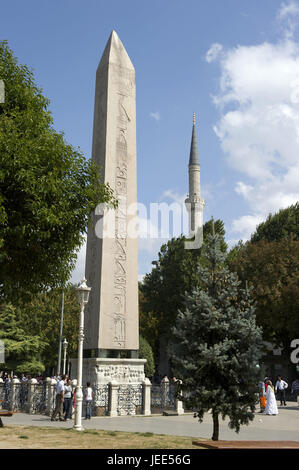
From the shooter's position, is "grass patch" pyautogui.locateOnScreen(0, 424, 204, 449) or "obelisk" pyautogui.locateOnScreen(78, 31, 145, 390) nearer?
"grass patch" pyautogui.locateOnScreen(0, 424, 204, 449)

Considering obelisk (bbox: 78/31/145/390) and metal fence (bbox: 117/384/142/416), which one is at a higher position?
obelisk (bbox: 78/31/145/390)

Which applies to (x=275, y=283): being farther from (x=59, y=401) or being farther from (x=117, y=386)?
(x=59, y=401)

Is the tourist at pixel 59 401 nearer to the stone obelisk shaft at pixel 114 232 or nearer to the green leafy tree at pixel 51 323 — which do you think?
the stone obelisk shaft at pixel 114 232

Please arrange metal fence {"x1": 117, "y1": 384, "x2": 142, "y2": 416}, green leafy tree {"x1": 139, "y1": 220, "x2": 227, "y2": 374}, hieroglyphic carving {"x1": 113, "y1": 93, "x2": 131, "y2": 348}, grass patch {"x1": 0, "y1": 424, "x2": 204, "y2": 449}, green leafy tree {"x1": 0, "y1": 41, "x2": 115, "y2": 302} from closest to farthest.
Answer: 1. grass patch {"x1": 0, "y1": 424, "x2": 204, "y2": 449}
2. green leafy tree {"x1": 0, "y1": 41, "x2": 115, "y2": 302}
3. hieroglyphic carving {"x1": 113, "y1": 93, "x2": 131, "y2": 348}
4. metal fence {"x1": 117, "y1": 384, "x2": 142, "y2": 416}
5. green leafy tree {"x1": 139, "y1": 220, "x2": 227, "y2": 374}

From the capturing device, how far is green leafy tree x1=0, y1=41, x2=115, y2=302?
13297mm

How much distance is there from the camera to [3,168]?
42.7 feet

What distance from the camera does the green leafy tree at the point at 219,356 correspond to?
38.2ft

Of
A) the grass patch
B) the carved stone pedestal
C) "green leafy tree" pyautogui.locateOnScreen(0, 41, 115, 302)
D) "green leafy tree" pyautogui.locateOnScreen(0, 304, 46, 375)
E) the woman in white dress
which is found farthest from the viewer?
"green leafy tree" pyautogui.locateOnScreen(0, 304, 46, 375)

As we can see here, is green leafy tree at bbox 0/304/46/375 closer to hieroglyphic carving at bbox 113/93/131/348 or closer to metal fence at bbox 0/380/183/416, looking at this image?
metal fence at bbox 0/380/183/416

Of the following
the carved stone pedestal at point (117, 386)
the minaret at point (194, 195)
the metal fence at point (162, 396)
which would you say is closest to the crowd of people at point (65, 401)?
the carved stone pedestal at point (117, 386)

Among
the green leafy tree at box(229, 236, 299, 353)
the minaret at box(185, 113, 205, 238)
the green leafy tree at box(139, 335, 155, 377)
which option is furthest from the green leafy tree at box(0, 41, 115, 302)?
the minaret at box(185, 113, 205, 238)

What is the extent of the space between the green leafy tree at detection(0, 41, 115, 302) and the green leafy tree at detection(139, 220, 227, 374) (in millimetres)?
32326

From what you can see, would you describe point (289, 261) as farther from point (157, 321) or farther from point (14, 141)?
point (14, 141)
